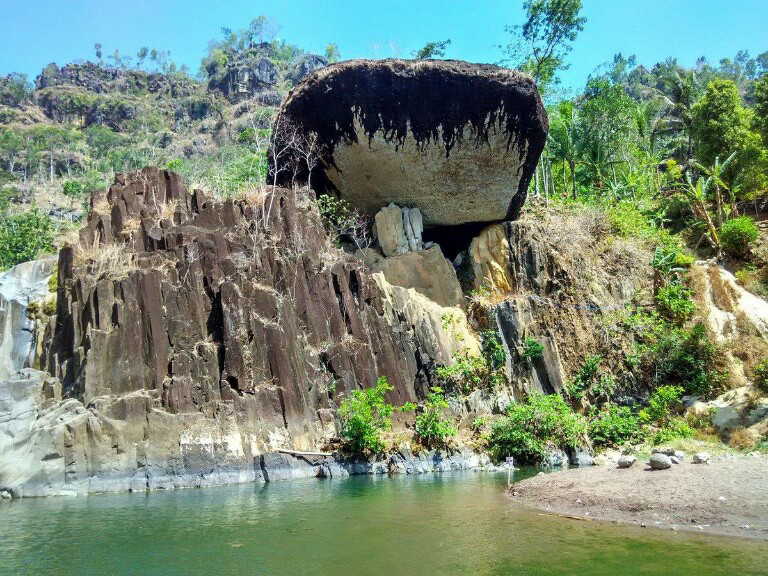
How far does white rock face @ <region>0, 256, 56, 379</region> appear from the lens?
20.1m

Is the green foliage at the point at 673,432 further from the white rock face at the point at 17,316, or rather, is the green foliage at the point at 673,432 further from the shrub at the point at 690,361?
the white rock face at the point at 17,316

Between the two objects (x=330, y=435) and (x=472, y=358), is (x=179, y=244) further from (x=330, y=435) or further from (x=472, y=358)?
(x=472, y=358)

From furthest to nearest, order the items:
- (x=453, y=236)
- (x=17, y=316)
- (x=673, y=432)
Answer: (x=453, y=236), (x=17, y=316), (x=673, y=432)

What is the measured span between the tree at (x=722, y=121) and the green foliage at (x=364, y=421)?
877 inches

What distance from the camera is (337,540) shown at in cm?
970

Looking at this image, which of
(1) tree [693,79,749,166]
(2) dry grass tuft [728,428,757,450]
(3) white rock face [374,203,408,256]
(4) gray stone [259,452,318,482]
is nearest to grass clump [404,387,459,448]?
(4) gray stone [259,452,318,482]

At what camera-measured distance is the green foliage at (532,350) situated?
73.8 feet

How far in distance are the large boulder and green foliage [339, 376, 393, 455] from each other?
987 cm

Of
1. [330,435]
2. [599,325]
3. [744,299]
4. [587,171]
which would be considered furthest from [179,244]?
[587,171]

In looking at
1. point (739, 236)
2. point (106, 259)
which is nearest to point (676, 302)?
point (739, 236)

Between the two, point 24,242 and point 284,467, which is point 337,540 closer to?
point 284,467

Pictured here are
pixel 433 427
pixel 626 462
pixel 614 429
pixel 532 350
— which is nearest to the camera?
pixel 626 462

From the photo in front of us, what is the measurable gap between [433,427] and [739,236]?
1643 centimetres

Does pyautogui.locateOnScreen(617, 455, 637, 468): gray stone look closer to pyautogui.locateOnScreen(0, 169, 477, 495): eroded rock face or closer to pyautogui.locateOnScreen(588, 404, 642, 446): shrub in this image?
pyautogui.locateOnScreen(588, 404, 642, 446): shrub
